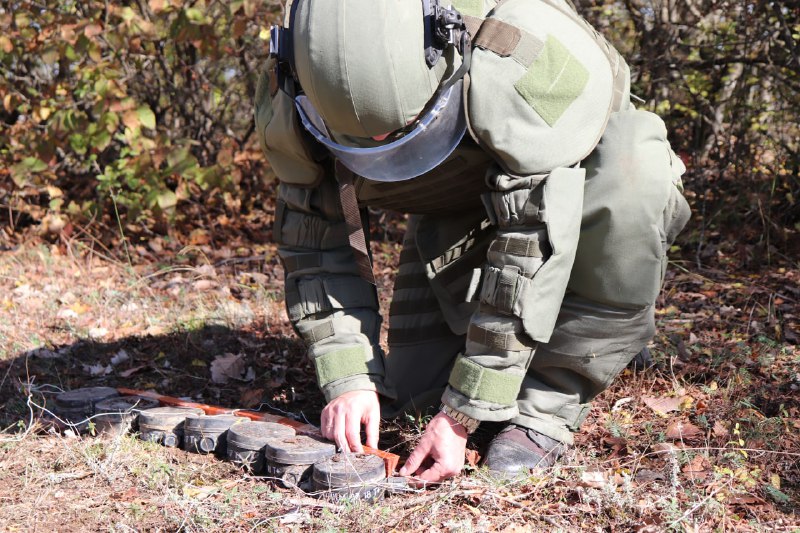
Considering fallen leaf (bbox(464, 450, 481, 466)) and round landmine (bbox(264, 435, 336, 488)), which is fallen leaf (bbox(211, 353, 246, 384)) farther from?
fallen leaf (bbox(464, 450, 481, 466))

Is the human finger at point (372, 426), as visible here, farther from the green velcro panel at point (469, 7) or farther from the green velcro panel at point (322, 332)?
the green velcro panel at point (469, 7)

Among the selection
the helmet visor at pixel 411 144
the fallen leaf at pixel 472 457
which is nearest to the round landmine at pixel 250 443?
the fallen leaf at pixel 472 457

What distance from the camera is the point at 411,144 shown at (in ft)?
7.41

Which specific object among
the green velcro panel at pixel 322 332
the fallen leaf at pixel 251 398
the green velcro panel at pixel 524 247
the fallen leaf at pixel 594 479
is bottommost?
the fallen leaf at pixel 251 398

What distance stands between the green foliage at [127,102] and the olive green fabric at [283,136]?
1.98 meters

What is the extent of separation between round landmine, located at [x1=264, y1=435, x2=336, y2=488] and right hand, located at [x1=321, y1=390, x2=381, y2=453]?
2.5 inches

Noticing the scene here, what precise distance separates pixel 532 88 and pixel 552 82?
6 centimetres

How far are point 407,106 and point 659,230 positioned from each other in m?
0.86

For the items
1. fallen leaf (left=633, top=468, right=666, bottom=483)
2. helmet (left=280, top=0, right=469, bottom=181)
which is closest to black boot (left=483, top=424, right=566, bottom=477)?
fallen leaf (left=633, top=468, right=666, bottom=483)

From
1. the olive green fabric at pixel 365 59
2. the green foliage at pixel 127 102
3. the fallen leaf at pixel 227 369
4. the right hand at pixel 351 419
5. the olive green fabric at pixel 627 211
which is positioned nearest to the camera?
the olive green fabric at pixel 365 59

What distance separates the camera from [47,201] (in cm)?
598

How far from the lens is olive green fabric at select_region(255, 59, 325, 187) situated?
2445 millimetres

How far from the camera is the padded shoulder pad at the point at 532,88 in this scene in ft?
7.04

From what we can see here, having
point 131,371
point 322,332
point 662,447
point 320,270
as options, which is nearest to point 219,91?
point 131,371
